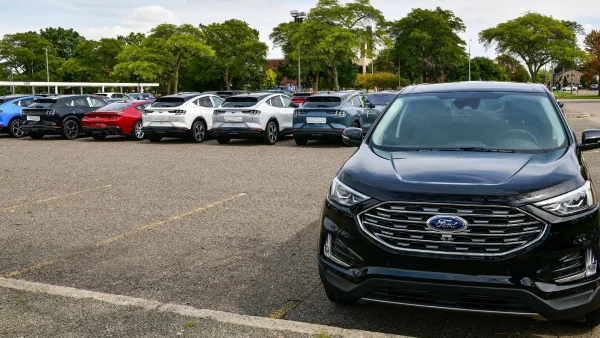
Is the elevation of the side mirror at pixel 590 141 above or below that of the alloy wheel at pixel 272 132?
above

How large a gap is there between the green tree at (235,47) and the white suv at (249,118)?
54.0 metres

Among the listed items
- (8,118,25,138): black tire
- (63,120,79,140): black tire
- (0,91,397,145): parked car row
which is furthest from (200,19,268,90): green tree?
(63,120,79,140): black tire

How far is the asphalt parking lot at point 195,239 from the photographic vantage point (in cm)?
424

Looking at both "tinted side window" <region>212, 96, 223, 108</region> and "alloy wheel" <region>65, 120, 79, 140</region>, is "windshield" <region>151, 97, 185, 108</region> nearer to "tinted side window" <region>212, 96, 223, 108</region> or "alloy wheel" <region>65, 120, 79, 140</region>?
"tinted side window" <region>212, 96, 223, 108</region>

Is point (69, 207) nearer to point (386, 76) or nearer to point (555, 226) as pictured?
point (555, 226)

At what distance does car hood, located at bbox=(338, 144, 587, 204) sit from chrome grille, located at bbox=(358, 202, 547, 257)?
0.06 metres

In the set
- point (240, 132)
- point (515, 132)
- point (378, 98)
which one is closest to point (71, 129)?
point (240, 132)

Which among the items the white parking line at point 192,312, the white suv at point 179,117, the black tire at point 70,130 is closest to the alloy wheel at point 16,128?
the black tire at point 70,130

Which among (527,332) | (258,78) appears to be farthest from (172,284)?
(258,78)

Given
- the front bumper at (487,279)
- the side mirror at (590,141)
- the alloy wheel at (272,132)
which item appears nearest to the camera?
the front bumper at (487,279)

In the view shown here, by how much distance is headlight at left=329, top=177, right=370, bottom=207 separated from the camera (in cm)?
371

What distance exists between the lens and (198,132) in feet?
62.2

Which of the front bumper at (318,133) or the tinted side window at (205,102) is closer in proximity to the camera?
the front bumper at (318,133)

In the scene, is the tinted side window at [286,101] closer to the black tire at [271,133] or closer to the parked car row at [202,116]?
the parked car row at [202,116]
